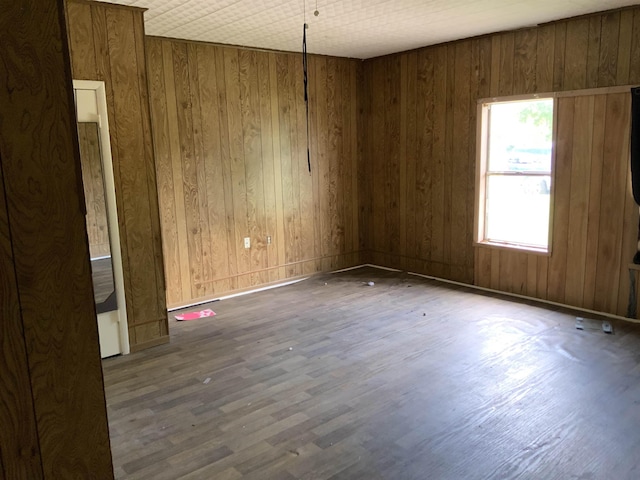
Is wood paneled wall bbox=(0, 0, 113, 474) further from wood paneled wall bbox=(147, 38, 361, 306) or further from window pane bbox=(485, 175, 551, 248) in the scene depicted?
window pane bbox=(485, 175, 551, 248)

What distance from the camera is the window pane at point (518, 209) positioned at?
4828 millimetres

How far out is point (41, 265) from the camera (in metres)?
1.10

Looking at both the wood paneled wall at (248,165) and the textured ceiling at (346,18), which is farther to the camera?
the wood paneled wall at (248,165)

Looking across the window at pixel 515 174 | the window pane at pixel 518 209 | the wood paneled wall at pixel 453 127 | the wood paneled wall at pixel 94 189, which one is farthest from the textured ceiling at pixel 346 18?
the window pane at pixel 518 209

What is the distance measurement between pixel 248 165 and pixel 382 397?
3131mm

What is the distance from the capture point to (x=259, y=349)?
389cm

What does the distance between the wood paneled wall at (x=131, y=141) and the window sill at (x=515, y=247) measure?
3.28 metres

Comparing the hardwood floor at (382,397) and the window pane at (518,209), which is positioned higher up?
the window pane at (518,209)

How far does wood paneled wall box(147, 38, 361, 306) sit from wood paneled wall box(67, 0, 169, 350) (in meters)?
0.89

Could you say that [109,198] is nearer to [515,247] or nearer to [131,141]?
[131,141]

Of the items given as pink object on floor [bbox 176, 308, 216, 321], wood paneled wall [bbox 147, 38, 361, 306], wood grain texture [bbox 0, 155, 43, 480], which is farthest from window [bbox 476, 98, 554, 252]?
wood grain texture [bbox 0, 155, 43, 480]

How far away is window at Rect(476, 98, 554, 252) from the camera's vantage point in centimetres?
476

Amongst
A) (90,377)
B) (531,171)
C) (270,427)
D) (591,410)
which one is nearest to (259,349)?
(270,427)

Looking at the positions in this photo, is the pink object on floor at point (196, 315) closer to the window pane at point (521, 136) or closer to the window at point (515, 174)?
the window at point (515, 174)
